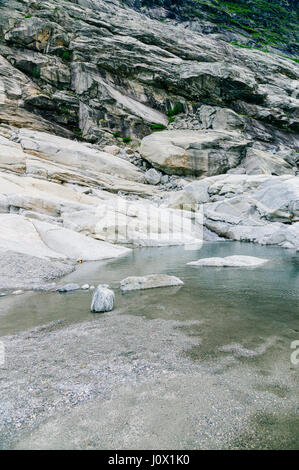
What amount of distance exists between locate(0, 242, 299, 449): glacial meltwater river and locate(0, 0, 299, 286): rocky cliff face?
2795 centimetres

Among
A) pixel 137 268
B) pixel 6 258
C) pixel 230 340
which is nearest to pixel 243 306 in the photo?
pixel 230 340

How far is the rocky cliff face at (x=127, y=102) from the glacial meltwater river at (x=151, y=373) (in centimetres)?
2795

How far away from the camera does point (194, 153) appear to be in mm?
50844

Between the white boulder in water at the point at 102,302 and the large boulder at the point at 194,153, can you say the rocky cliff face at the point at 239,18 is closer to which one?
the large boulder at the point at 194,153

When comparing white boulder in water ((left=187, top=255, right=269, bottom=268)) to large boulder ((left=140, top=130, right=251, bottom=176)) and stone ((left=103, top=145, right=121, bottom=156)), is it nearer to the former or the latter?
large boulder ((left=140, top=130, right=251, bottom=176))

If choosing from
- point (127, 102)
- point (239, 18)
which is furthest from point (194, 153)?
point (239, 18)

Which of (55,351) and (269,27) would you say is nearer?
(55,351)

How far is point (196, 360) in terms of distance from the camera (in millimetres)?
5781

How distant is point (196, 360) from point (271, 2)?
175 meters

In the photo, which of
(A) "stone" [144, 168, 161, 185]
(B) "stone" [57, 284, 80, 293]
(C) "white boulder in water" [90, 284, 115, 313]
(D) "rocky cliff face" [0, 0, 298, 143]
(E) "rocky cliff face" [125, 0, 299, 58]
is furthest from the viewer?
(E) "rocky cliff face" [125, 0, 299, 58]

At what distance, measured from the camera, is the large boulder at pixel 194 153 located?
166 feet

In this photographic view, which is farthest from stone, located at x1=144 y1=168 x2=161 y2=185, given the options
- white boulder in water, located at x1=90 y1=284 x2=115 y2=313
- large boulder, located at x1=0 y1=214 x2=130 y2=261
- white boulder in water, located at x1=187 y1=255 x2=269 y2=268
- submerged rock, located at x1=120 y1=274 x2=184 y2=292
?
white boulder in water, located at x1=90 y1=284 x2=115 y2=313

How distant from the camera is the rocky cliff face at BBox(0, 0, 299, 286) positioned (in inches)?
1773

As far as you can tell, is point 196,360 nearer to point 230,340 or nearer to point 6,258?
point 230,340
